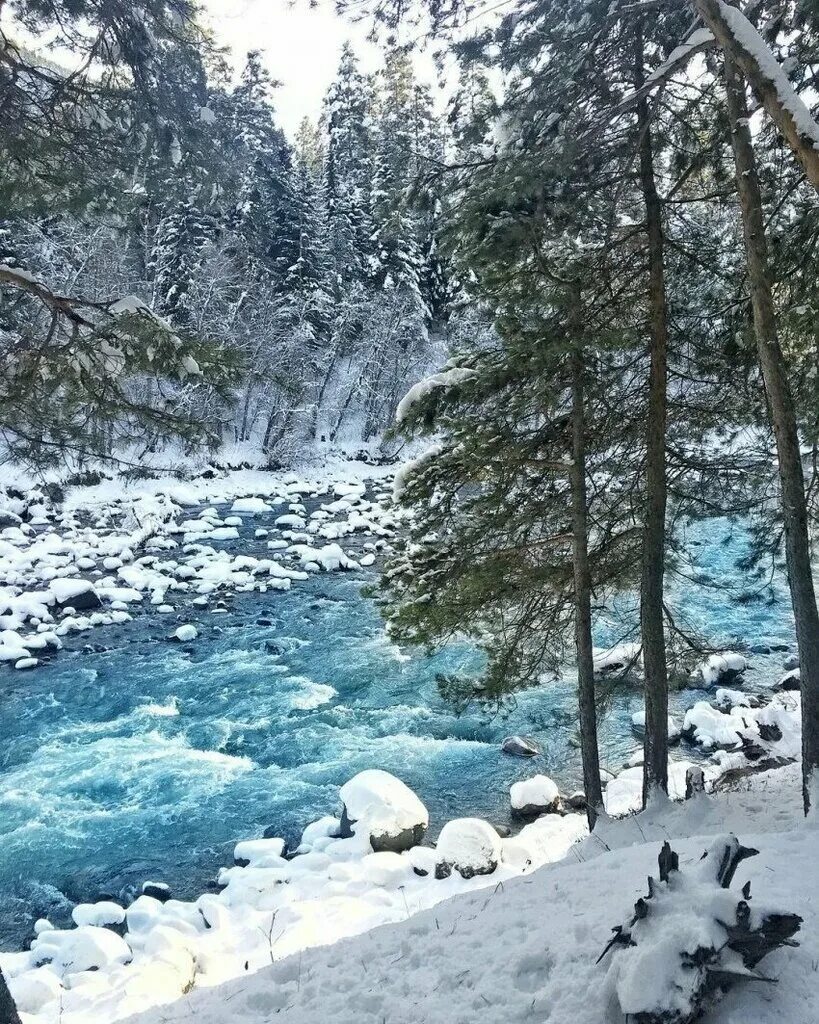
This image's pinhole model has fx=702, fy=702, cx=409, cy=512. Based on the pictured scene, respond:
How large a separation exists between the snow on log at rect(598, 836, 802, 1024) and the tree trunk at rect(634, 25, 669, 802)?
316 centimetres

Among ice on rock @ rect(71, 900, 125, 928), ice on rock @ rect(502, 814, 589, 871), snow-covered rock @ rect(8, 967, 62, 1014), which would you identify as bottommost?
snow-covered rock @ rect(8, 967, 62, 1014)

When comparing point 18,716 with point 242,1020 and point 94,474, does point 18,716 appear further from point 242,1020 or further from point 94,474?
point 242,1020

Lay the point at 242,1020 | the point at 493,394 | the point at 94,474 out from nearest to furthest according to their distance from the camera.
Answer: the point at 242,1020
the point at 94,474
the point at 493,394

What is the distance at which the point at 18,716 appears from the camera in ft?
38.4

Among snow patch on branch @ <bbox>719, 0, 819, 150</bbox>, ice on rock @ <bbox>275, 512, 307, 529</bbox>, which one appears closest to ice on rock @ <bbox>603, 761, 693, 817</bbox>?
snow patch on branch @ <bbox>719, 0, 819, 150</bbox>

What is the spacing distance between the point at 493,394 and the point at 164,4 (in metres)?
3.75

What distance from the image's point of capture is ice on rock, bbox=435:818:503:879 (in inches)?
310

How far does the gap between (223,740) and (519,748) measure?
466cm

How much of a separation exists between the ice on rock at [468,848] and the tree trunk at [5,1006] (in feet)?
16.6

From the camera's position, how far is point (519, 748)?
10859 millimetres

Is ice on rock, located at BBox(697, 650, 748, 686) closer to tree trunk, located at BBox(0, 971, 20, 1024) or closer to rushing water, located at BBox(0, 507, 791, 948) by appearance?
rushing water, located at BBox(0, 507, 791, 948)

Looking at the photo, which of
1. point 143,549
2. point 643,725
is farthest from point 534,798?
point 143,549

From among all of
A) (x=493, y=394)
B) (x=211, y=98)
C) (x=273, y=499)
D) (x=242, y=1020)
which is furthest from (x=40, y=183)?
(x=273, y=499)

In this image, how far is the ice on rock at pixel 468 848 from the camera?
7.88 m
